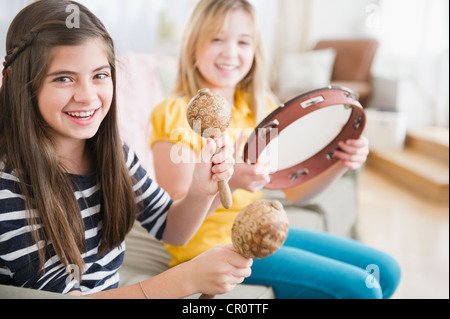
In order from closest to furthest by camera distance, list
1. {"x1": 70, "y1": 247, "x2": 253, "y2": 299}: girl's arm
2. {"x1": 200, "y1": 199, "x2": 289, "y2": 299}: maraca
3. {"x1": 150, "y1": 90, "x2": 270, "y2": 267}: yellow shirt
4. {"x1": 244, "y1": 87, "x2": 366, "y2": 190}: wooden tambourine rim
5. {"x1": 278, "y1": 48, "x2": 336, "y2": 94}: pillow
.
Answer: {"x1": 200, "y1": 199, "x2": 289, "y2": 299}: maraca → {"x1": 70, "y1": 247, "x2": 253, "y2": 299}: girl's arm → {"x1": 244, "y1": 87, "x2": 366, "y2": 190}: wooden tambourine rim → {"x1": 150, "y1": 90, "x2": 270, "y2": 267}: yellow shirt → {"x1": 278, "y1": 48, "x2": 336, "y2": 94}: pillow

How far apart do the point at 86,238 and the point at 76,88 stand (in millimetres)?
300

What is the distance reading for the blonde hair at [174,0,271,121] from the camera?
1065mm

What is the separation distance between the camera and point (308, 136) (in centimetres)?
102

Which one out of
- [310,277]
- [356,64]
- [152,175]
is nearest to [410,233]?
[310,277]

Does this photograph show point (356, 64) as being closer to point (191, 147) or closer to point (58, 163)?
point (191, 147)

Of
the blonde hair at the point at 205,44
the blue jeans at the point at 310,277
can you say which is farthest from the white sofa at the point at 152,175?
the blonde hair at the point at 205,44

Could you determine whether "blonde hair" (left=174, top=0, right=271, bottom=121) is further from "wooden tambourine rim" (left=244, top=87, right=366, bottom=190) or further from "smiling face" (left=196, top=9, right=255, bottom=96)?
"wooden tambourine rim" (left=244, top=87, right=366, bottom=190)

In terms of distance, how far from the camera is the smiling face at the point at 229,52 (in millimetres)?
1077

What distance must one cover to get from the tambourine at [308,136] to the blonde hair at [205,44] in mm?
235

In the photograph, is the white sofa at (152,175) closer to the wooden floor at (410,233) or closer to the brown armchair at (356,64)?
the wooden floor at (410,233)

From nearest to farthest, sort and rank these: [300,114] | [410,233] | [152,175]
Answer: [300,114]
[152,175]
[410,233]

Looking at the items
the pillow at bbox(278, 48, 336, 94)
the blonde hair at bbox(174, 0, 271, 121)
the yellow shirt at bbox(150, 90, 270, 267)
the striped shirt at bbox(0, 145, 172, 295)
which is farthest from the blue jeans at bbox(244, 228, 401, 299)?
the pillow at bbox(278, 48, 336, 94)

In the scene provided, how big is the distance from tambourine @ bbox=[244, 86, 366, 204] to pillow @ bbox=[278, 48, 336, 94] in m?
3.05

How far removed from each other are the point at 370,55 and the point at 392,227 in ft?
8.39
